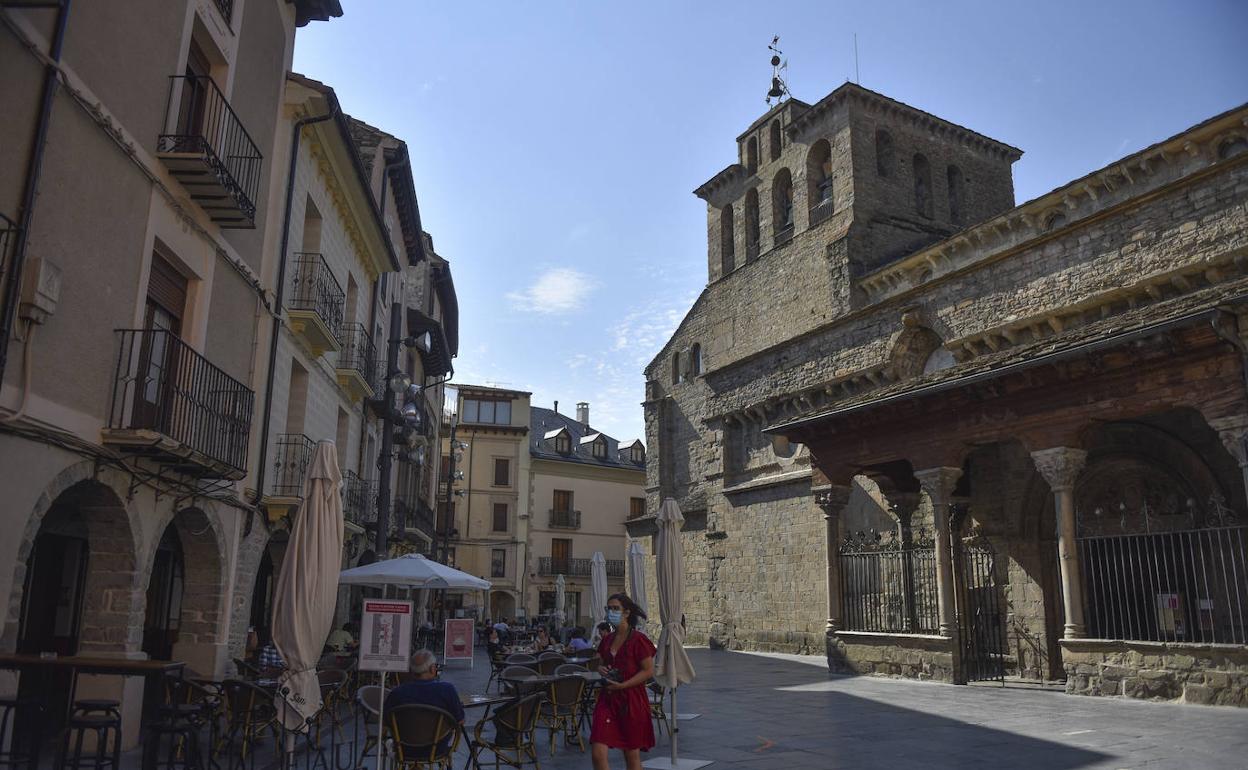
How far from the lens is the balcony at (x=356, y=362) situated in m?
17.3

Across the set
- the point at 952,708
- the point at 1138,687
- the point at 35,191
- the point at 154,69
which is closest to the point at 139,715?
the point at 35,191

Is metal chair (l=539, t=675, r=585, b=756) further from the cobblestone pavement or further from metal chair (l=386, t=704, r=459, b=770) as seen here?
metal chair (l=386, t=704, r=459, b=770)

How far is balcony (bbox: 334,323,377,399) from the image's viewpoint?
17.3 meters

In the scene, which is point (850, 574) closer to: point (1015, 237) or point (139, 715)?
point (1015, 237)

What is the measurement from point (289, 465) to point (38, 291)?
7103mm

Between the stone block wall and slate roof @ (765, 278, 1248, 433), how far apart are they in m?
3.99

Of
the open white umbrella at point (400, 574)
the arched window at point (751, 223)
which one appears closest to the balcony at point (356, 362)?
A: the open white umbrella at point (400, 574)

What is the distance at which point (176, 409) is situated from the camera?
31.2 ft

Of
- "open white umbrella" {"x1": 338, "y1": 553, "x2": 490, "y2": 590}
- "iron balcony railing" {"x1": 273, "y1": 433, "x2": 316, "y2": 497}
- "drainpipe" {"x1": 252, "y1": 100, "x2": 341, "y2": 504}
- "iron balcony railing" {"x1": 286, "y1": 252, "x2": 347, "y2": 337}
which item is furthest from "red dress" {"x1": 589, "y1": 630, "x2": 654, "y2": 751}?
"iron balcony railing" {"x1": 286, "y1": 252, "x2": 347, "y2": 337}

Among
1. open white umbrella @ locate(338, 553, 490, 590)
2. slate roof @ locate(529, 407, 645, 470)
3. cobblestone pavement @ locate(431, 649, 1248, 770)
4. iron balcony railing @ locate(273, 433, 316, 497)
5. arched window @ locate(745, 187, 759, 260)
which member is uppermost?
arched window @ locate(745, 187, 759, 260)

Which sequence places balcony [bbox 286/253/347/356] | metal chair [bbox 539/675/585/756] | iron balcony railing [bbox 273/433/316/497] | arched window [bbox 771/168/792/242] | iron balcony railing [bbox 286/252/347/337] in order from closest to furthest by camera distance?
metal chair [bbox 539/675/585/756] → iron balcony railing [bbox 273/433/316/497] → balcony [bbox 286/253/347/356] → iron balcony railing [bbox 286/252/347/337] → arched window [bbox 771/168/792/242]

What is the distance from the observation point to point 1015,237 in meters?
22.3

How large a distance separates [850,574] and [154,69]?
46.8 ft

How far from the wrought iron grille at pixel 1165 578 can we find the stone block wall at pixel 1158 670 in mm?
599
